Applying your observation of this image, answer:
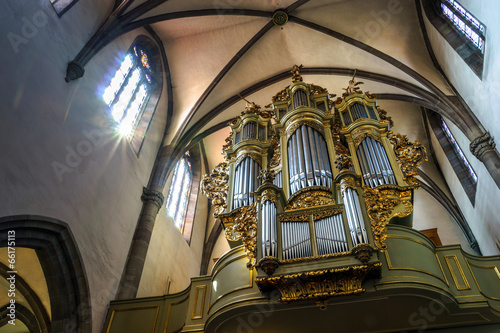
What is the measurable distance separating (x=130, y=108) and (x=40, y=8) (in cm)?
387

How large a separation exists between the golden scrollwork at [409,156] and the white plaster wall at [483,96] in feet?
6.48

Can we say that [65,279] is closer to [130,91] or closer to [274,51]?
[130,91]

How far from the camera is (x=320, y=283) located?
230 inches

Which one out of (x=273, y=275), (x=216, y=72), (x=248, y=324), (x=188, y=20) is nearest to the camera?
(x=273, y=275)

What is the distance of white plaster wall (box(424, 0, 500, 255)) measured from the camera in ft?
29.1

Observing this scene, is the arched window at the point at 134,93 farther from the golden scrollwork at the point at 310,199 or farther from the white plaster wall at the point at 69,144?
the golden scrollwork at the point at 310,199

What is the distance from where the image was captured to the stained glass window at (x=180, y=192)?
13.0 metres

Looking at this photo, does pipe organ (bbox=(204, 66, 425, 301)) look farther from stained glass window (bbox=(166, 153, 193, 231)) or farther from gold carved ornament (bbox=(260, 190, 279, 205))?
stained glass window (bbox=(166, 153, 193, 231))

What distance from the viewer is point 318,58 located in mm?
13969

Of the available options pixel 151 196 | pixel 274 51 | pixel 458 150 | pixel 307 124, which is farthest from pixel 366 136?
pixel 274 51

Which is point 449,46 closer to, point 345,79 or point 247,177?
point 345,79

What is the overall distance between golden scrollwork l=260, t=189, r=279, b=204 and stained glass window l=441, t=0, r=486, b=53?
21.7ft

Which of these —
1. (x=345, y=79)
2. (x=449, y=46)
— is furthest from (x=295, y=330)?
(x=345, y=79)

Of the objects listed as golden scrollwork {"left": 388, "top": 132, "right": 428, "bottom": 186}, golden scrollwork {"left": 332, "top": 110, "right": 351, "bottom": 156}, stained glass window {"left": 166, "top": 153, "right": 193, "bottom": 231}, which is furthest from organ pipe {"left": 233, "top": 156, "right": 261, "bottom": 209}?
A: stained glass window {"left": 166, "top": 153, "right": 193, "bottom": 231}
